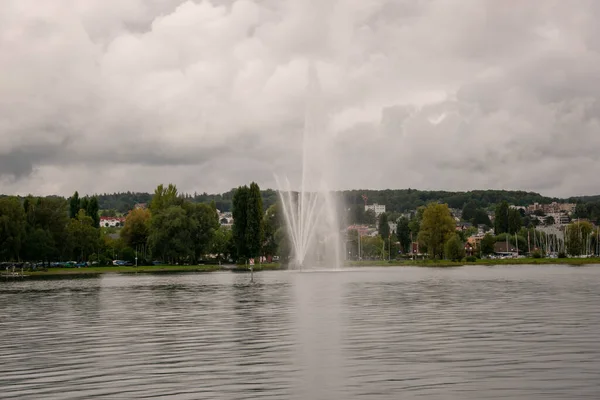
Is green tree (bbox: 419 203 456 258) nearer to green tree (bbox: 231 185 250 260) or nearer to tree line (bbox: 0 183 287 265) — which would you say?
tree line (bbox: 0 183 287 265)

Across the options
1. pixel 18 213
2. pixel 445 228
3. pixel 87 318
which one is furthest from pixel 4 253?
pixel 87 318

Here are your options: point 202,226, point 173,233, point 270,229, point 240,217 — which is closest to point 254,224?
point 240,217

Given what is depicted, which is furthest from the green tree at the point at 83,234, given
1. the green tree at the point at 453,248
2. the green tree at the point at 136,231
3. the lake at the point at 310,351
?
the lake at the point at 310,351

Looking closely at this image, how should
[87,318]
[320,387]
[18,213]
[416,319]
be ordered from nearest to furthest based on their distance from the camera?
[320,387] → [416,319] → [87,318] → [18,213]

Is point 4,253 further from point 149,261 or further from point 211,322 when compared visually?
point 211,322

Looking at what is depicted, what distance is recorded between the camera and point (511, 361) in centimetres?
2377

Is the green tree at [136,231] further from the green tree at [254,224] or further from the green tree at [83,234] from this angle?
the green tree at [254,224]

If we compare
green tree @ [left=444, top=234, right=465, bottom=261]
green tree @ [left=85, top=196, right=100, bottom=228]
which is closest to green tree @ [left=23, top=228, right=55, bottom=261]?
green tree @ [left=85, top=196, right=100, bottom=228]

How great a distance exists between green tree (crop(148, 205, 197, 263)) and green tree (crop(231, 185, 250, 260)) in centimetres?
964

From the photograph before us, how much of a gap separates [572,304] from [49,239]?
384 ft

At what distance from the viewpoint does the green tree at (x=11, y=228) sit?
129 meters

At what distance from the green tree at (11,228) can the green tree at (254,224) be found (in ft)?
141

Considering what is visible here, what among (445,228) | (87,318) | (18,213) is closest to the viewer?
(87,318)

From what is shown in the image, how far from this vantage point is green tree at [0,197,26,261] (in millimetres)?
129375
